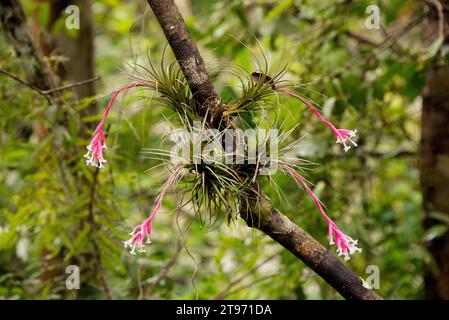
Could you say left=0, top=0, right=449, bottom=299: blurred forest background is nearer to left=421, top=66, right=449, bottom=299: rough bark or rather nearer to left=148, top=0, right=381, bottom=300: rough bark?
left=421, top=66, right=449, bottom=299: rough bark

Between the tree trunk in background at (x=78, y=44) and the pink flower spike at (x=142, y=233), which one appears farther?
the tree trunk in background at (x=78, y=44)

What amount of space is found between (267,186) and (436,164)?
2.09 ft

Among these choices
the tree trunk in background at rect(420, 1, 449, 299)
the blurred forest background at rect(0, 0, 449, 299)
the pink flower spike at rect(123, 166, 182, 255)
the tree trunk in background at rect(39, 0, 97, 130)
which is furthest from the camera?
the tree trunk in background at rect(39, 0, 97, 130)

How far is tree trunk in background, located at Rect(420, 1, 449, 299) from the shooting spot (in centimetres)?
175

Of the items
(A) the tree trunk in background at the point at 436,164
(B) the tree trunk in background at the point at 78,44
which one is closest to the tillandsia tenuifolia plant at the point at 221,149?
(A) the tree trunk in background at the point at 436,164

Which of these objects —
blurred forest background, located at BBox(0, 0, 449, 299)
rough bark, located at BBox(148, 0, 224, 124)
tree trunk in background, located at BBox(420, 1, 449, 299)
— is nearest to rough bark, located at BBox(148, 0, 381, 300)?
rough bark, located at BBox(148, 0, 224, 124)

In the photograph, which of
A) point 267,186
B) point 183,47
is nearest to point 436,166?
point 267,186

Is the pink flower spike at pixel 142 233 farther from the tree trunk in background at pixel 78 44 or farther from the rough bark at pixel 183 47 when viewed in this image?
the tree trunk in background at pixel 78 44

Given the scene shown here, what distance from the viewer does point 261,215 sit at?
0.90 metres

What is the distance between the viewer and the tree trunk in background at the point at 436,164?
5.74 ft

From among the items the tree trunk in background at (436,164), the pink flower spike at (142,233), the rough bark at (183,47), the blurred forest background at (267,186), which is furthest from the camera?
the tree trunk in background at (436,164)

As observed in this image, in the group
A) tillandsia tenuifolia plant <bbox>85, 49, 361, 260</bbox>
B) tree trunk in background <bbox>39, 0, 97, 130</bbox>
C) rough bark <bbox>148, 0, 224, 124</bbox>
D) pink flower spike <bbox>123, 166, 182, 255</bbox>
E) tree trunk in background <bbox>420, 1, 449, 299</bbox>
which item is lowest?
pink flower spike <bbox>123, 166, 182, 255</bbox>

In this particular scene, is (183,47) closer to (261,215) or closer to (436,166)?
→ (261,215)
